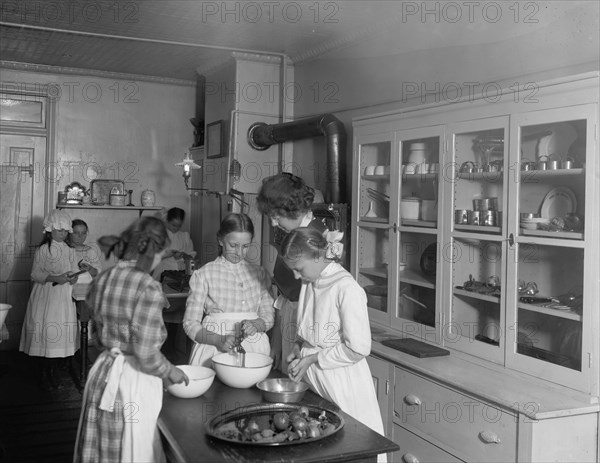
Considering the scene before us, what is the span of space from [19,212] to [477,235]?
6045 mm

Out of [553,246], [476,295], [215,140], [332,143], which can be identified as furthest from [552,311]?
[215,140]

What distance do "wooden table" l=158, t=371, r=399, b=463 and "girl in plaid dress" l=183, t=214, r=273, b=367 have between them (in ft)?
2.36

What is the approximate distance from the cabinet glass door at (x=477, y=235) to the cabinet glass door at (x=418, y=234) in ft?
0.44

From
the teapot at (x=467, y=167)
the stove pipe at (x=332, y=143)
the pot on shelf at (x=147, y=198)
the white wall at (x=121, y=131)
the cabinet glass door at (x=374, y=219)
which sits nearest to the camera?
the teapot at (x=467, y=167)

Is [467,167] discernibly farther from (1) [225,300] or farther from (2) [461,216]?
(1) [225,300]

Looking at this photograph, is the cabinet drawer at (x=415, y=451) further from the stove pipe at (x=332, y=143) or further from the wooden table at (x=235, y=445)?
the stove pipe at (x=332, y=143)

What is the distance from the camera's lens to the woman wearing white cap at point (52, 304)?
631 cm

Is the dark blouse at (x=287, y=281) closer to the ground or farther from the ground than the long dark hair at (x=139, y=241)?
closer to the ground

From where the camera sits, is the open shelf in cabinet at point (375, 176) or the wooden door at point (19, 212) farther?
the wooden door at point (19, 212)

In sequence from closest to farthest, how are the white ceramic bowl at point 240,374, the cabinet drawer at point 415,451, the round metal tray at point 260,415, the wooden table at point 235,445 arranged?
1. the wooden table at point 235,445
2. the round metal tray at point 260,415
3. the white ceramic bowl at point 240,374
4. the cabinet drawer at point 415,451

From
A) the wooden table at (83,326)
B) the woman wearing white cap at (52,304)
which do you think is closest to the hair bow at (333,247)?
the wooden table at (83,326)

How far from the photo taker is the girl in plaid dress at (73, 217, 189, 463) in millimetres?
2566

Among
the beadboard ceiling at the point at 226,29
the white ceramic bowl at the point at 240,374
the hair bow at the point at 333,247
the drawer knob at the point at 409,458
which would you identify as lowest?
the drawer knob at the point at 409,458

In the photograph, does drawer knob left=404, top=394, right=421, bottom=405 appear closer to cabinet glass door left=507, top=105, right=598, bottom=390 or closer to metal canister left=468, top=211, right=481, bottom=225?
cabinet glass door left=507, top=105, right=598, bottom=390
